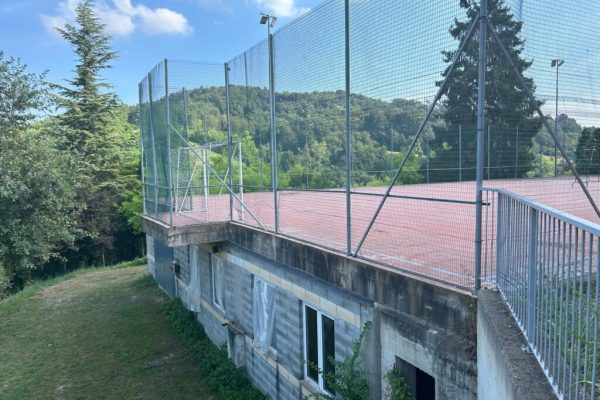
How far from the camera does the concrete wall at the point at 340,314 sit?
3256 millimetres

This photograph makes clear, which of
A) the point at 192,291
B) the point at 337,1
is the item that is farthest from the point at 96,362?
the point at 337,1

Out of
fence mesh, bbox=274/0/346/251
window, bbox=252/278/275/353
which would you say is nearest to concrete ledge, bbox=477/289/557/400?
fence mesh, bbox=274/0/346/251

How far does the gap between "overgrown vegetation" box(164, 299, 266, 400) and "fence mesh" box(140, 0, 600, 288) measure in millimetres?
2931

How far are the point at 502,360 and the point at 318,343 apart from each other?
356cm

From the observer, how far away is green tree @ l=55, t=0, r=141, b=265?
2098 cm

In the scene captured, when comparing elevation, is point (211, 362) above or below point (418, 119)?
below

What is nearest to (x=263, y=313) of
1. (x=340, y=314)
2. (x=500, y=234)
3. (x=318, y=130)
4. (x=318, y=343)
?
(x=318, y=343)

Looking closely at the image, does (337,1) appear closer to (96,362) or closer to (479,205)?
(479,205)

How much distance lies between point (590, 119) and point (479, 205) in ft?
7.30

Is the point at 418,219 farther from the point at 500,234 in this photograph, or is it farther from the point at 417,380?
the point at 500,234

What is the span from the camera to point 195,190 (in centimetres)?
933

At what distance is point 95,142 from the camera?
71.7 feet

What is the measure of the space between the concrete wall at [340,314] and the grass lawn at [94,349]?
52.6 inches

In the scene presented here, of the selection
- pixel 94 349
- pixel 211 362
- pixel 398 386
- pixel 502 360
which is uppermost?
pixel 502 360
